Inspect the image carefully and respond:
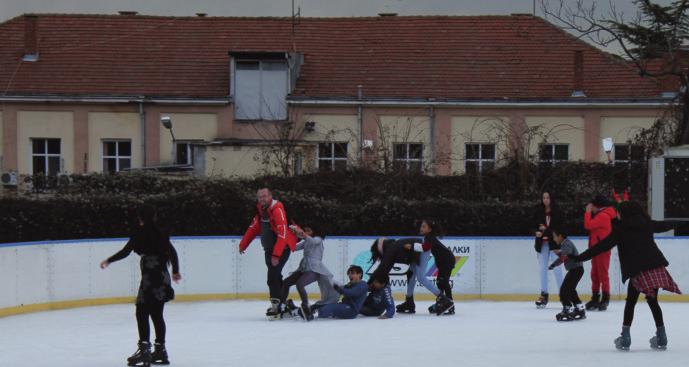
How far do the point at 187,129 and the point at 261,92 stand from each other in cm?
246

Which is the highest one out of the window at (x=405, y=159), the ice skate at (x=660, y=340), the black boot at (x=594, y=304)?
the window at (x=405, y=159)

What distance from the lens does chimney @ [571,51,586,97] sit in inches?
1508

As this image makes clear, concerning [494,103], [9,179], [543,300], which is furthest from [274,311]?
[494,103]

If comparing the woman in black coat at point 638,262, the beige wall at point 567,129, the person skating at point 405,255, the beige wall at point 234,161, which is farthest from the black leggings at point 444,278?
the beige wall at point 567,129

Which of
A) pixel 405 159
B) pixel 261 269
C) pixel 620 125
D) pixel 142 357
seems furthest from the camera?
pixel 620 125

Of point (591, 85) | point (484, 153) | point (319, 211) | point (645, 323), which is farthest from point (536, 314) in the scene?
point (591, 85)

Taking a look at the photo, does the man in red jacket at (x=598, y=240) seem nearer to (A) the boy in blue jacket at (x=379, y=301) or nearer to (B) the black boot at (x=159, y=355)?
(A) the boy in blue jacket at (x=379, y=301)

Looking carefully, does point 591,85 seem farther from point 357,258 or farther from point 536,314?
point 536,314

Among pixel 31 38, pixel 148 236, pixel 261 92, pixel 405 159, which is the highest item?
pixel 31 38

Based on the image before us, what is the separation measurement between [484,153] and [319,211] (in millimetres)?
13099

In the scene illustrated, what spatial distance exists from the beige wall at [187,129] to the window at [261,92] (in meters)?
0.83

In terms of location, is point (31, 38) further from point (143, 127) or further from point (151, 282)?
point (151, 282)

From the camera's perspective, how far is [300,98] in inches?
1492

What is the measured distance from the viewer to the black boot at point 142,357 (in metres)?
12.1
